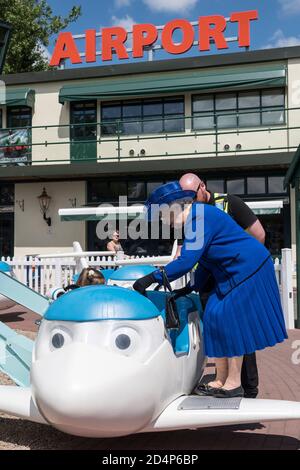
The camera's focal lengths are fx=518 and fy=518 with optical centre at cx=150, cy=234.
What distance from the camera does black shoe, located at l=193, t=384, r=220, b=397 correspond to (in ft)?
11.5

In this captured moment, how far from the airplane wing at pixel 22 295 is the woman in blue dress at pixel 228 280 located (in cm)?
176

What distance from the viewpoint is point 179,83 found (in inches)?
667

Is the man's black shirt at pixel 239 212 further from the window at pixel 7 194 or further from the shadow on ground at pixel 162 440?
the window at pixel 7 194

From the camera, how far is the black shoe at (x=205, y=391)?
3512mm

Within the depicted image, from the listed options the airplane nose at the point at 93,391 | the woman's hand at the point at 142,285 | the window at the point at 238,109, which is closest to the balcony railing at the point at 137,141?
the window at the point at 238,109

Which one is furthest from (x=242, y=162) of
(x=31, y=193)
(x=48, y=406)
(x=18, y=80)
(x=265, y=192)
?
(x=48, y=406)

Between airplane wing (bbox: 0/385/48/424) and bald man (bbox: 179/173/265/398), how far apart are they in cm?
153

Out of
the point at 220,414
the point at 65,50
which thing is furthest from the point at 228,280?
the point at 65,50

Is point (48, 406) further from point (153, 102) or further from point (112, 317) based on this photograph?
point (153, 102)

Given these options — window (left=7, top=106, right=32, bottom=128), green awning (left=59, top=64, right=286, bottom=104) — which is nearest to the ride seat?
green awning (left=59, top=64, right=286, bottom=104)

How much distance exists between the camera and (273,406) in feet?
9.77

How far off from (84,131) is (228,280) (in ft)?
51.3

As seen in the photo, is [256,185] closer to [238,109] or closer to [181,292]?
[238,109]
